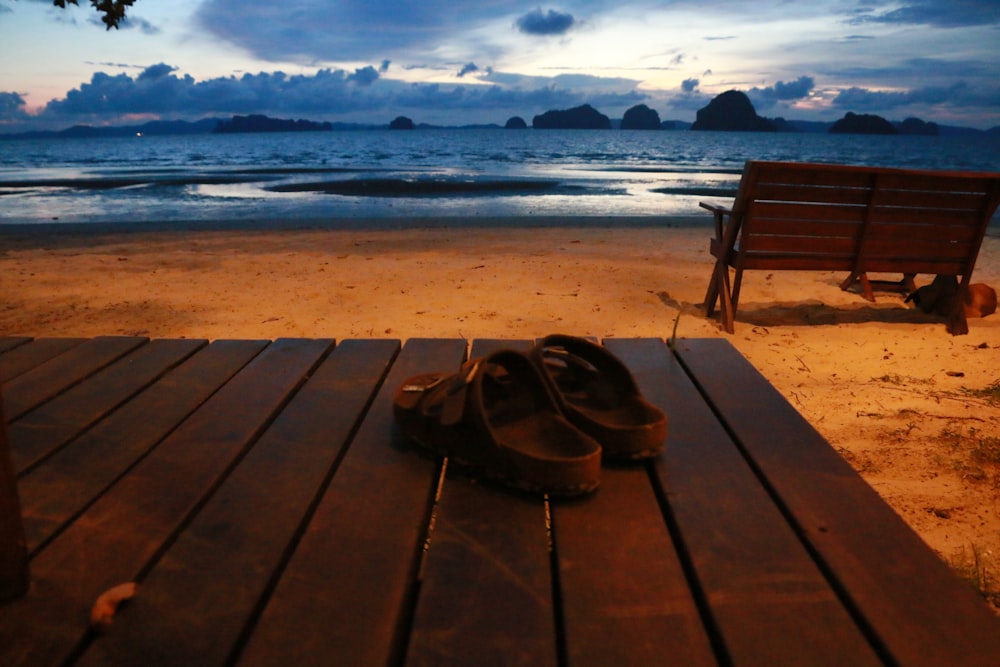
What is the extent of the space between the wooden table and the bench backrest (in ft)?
11.9

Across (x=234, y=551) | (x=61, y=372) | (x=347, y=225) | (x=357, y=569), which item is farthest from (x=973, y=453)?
(x=347, y=225)

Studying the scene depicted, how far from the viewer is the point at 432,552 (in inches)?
43.2

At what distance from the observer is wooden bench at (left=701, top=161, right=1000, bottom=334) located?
191 inches

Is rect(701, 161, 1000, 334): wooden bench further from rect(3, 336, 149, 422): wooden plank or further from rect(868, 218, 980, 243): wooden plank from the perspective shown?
rect(3, 336, 149, 422): wooden plank

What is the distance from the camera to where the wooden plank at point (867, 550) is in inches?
36.1

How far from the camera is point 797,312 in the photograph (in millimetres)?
5598

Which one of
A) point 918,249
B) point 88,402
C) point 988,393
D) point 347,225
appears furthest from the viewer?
point 347,225

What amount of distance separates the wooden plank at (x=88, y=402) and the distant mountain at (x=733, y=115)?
163 m

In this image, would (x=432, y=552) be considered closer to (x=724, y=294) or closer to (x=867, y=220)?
(x=724, y=294)

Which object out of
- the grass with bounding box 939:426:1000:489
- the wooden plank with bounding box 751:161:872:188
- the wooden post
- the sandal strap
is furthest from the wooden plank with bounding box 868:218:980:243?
the wooden post

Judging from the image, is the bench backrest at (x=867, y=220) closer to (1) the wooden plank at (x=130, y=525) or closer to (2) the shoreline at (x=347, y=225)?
(1) the wooden plank at (x=130, y=525)

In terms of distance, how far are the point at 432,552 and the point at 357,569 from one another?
13cm

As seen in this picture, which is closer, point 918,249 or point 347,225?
point 918,249

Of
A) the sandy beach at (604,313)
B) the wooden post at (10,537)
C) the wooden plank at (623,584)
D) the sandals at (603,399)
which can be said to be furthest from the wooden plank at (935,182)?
the wooden post at (10,537)
